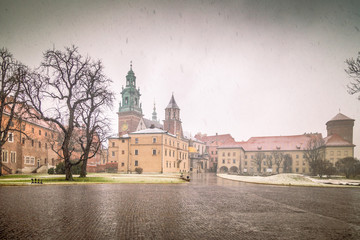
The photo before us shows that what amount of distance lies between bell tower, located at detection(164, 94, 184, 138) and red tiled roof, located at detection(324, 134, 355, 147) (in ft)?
144

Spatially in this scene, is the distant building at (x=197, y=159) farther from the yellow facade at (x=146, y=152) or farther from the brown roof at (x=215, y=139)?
the yellow facade at (x=146, y=152)

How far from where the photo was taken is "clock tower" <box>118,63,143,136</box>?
88.9 metres

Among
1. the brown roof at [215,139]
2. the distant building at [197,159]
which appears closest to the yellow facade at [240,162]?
the distant building at [197,159]

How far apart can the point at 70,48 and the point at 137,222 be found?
25.3 metres

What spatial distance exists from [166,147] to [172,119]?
21.2 m

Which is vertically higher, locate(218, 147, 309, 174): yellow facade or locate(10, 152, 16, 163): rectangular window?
locate(10, 152, 16, 163): rectangular window

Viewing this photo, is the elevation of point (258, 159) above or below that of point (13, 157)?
below

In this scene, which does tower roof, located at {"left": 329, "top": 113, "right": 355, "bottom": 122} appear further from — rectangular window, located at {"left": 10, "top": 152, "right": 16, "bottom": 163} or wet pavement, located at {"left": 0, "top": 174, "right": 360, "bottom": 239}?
rectangular window, located at {"left": 10, "top": 152, "right": 16, "bottom": 163}

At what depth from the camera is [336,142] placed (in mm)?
78125

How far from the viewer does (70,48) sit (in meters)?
28.9

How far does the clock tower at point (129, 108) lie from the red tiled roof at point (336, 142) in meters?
59.6

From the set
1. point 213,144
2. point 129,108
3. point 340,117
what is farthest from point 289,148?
point 129,108

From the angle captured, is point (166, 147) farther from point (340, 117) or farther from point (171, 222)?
point (340, 117)

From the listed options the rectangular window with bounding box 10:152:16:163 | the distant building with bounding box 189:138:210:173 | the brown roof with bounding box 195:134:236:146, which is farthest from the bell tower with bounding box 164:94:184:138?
the rectangular window with bounding box 10:152:16:163
